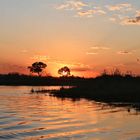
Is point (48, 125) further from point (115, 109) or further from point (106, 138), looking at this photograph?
point (115, 109)

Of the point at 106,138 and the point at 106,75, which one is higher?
the point at 106,75

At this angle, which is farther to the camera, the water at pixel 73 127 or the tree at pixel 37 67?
the tree at pixel 37 67

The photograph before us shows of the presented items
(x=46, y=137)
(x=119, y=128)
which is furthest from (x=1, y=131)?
(x=119, y=128)

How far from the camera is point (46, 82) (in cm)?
12000

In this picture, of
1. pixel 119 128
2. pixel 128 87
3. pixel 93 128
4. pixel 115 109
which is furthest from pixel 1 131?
pixel 128 87

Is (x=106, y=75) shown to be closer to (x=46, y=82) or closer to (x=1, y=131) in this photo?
(x=1, y=131)

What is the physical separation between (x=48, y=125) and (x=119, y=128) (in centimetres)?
409

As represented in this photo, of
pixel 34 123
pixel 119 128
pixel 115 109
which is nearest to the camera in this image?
pixel 119 128

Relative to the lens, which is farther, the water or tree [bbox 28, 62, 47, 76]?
tree [bbox 28, 62, 47, 76]

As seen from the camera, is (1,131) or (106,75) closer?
(1,131)

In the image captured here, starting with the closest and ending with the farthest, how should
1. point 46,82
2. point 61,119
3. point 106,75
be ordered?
point 61,119 < point 106,75 < point 46,82

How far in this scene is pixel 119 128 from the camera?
69.3 ft

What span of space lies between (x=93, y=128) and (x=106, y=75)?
130 ft

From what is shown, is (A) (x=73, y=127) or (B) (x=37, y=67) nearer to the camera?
(A) (x=73, y=127)
